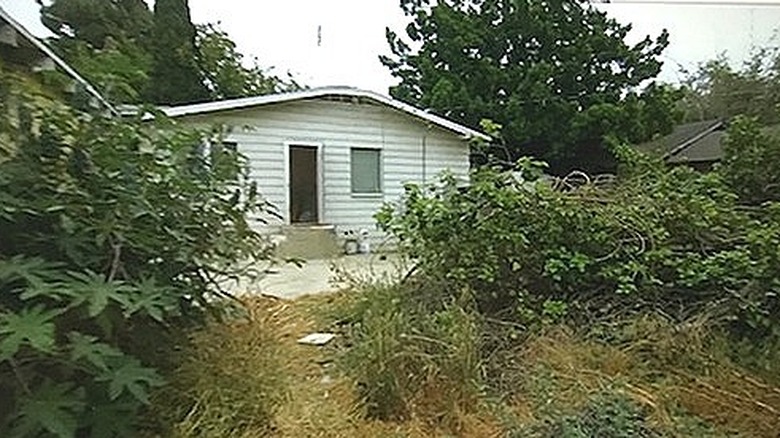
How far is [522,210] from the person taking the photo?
4.41 metres

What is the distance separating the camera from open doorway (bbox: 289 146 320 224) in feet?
35.3

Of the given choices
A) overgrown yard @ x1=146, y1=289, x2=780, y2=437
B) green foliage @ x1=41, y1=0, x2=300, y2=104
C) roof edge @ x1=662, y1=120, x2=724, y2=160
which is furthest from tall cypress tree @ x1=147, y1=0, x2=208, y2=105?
overgrown yard @ x1=146, y1=289, x2=780, y2=437

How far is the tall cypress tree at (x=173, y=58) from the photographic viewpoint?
13.7m

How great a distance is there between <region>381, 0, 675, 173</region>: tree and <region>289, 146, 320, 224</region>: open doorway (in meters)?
4.04

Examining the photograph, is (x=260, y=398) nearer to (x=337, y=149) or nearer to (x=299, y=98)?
(x=299, y=98)

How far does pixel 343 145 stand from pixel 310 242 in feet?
5.96

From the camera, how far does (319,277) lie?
6938 millimetres

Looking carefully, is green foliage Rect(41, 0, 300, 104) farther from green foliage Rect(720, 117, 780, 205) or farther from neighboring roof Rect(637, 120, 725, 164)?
green foliage Rect(720, 117, 780, 205)

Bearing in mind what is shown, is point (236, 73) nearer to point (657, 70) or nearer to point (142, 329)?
point (657, 70)

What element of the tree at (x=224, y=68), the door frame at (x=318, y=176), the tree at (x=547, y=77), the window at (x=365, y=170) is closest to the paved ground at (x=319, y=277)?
the door frame at (x=318, y=176)

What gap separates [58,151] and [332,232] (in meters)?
7.94

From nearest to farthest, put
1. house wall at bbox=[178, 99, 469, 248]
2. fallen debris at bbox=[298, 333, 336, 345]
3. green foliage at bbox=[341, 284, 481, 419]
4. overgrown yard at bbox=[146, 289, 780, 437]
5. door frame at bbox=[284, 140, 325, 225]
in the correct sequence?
1. overgrown yard at bbox=[146, 289, 780, 437]
2. green foliage at bbox=[341, 284, 481, 419]
3. fallen debris at bbox=[298, 333, 336, 345]
4. house wall at bbox=[178, 99, 469, 248]
5. door frame at bbox=[284, 140, 325, 225]

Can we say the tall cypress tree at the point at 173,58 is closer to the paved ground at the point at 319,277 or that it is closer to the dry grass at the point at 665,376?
the paved ground at the point at 319,277

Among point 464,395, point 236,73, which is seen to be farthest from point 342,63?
point 464,395
